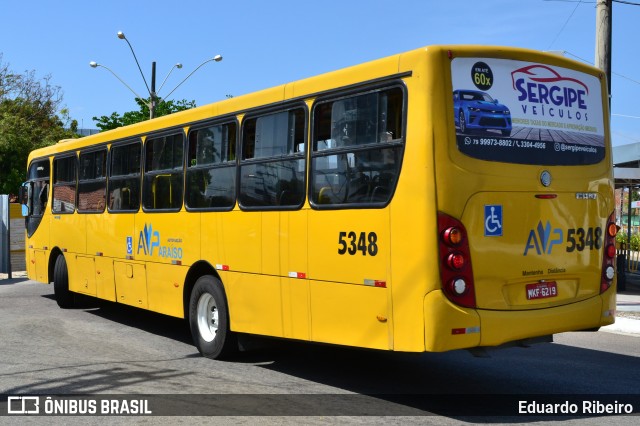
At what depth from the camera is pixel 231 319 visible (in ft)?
28.6

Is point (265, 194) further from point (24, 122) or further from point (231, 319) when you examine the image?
point (24, 122)

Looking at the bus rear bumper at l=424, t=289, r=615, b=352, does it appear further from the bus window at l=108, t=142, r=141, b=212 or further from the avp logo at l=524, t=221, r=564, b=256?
the bus window at l=108, t=142, r=141, b=212

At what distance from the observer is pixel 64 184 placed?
14.0 metres

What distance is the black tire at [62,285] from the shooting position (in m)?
13.7

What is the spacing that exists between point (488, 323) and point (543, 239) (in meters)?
1.04

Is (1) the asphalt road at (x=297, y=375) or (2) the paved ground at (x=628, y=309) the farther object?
(2) the paved ground at (x=628, y=309)

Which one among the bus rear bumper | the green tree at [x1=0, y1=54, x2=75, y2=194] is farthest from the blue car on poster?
the green tree at [x1=0, y1=54, x2=75, y2=194]

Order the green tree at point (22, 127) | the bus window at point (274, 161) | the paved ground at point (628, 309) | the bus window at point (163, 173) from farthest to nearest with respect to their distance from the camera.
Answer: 1. the green tree at point (22, 127)
2. the paved ground at point (628, 309)
3. the bus window at point (163, 173)
4. the bus window at point (274, 161)

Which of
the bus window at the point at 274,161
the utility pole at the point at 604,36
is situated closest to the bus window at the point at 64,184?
the bus window at the point at 274,161

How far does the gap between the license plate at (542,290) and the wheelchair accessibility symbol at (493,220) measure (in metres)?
0.61

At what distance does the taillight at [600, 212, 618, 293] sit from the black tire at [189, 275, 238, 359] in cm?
423

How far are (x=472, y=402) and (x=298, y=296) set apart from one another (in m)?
1.98

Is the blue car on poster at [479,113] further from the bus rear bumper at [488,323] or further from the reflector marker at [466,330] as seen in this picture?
the reflector marker at [466,330]

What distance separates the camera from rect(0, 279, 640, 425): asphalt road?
6.62 meters
